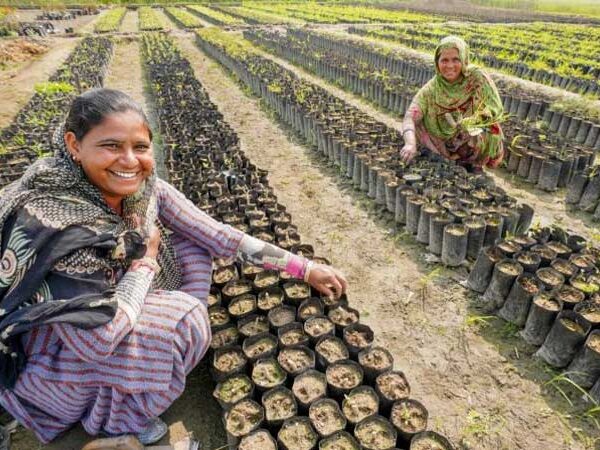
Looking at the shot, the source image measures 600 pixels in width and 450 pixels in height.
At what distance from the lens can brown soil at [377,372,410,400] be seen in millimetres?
2162

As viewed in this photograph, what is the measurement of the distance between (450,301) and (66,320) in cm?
275

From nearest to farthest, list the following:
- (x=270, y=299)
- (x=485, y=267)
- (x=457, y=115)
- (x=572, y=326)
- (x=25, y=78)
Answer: (x=572, y=326) → (x=270, y=299) → (x=485, y=267) → (x=457, y=115) → (x=25, y=78)

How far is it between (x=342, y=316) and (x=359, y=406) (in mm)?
671

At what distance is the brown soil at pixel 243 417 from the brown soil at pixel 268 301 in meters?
0.69

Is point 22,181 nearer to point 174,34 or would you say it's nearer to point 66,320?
point 66,320

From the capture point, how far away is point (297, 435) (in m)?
1.99

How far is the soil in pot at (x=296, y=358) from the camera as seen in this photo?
2.34 m

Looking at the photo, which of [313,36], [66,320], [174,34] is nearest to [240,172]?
[66,320]

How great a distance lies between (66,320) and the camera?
5.03 ft

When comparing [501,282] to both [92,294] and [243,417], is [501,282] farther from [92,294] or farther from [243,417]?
[92,294]

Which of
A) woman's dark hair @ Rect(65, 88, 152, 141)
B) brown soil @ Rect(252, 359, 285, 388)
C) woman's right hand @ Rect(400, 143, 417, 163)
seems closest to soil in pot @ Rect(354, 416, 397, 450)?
brown soil @ Rect(252, 359, 285, 388)

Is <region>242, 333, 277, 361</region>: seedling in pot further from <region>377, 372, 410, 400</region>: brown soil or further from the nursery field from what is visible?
<region>377, 372, 410, 400</region>: brown soil

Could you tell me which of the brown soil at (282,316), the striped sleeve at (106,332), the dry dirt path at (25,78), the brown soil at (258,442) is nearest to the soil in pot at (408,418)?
the brown soil at (258,442)

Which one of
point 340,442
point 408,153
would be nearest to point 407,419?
A: point 340,442
